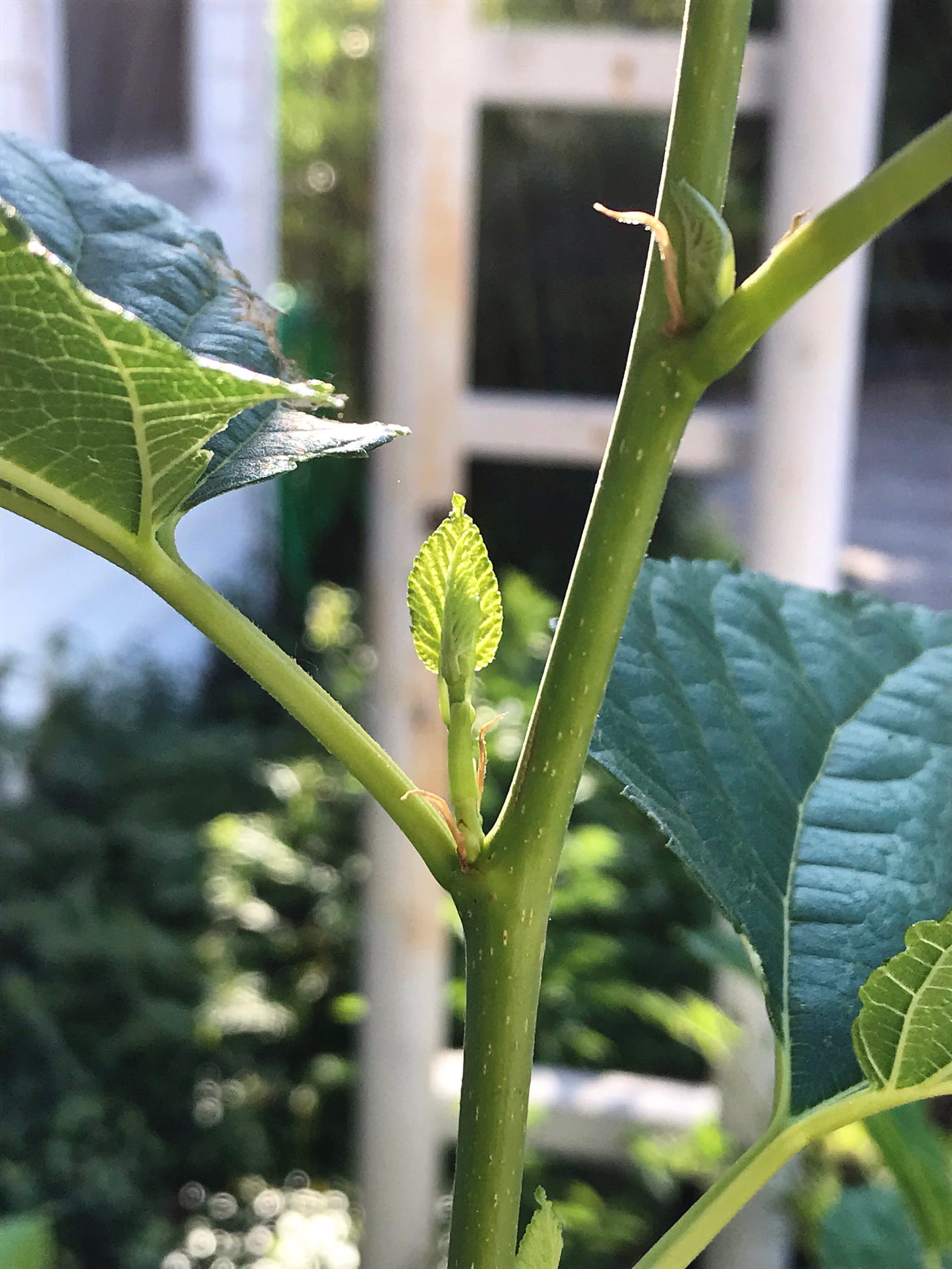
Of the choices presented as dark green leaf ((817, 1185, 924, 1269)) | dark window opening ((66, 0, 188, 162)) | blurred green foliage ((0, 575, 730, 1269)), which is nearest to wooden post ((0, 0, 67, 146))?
dark window opening ((66, 0, 188, 162))

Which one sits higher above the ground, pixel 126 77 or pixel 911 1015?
pixel 126 77

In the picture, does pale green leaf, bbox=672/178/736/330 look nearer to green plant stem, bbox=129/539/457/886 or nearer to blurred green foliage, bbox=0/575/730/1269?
green plant stem, bbox=129/539/457/886

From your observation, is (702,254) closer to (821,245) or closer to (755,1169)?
(821,245)

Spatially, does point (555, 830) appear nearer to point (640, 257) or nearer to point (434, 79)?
point (434, 79)

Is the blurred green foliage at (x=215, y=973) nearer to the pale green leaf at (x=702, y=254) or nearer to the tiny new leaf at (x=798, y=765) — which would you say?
the tiny new leaf at (x=798, y=765)

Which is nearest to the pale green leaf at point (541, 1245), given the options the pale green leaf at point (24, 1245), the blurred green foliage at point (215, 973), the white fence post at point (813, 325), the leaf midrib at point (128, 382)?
the leaf midrib at point (128, 382)

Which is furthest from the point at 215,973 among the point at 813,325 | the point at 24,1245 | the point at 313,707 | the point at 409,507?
the point at 313,707
